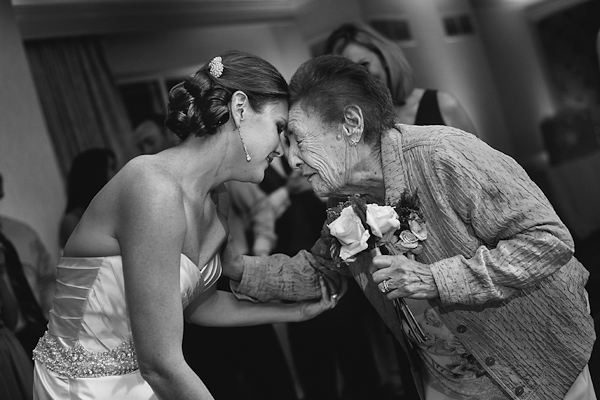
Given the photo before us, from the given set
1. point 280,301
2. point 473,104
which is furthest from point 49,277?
point 473,104

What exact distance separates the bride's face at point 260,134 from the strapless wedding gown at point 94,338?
1.15 feet

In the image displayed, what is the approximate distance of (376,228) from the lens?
190cm

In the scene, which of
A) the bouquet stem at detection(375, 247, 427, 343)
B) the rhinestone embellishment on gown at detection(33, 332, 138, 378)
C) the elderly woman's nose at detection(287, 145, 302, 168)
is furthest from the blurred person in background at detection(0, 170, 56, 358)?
the bouquet stem at detection(375, 247, 427, 343)

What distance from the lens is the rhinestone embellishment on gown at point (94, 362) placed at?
6.77ft

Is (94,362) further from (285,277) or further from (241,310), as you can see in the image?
(285,277)

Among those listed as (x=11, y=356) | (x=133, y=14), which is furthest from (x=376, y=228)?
(x=133, y=14)

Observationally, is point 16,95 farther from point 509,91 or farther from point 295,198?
point 509,91

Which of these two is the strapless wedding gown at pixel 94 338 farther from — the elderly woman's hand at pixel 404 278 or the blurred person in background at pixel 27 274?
the blurred person in background at pixel 27 274

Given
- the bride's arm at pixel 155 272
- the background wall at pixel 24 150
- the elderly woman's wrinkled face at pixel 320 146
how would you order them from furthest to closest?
the background wall at pixel 24 150
the elderly woman's wrinkled face at pixel 320 146
the bride's arm at pixel 155 272

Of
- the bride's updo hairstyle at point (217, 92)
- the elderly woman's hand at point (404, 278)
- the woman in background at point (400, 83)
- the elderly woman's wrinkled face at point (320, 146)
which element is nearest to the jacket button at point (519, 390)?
the elderly woman's hand at point (404, 278)

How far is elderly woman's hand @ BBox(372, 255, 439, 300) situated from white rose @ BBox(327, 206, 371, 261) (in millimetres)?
71

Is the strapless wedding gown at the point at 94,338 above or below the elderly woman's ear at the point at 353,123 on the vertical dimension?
below

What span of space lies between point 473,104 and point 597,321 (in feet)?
5.27

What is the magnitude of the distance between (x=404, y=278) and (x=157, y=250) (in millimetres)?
691
